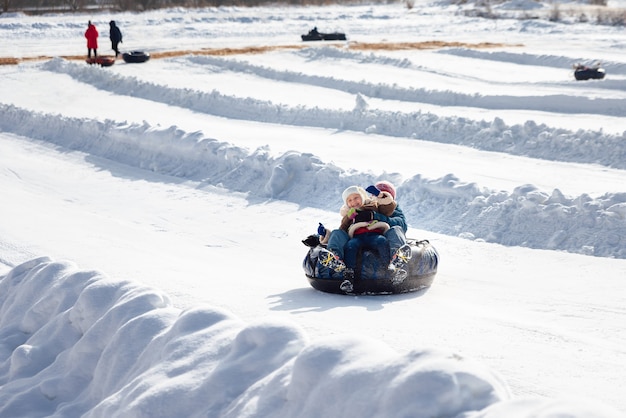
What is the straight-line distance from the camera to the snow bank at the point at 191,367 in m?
4.44

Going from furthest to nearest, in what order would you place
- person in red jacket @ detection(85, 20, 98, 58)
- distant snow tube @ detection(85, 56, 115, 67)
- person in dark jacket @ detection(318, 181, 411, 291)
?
person in red jacket @ detection(85, 20, 98, 58)
distant snow tube @ detection(85, 56, 115, 67)
person in dark jacket @ detection(318, 181, 411, 291)

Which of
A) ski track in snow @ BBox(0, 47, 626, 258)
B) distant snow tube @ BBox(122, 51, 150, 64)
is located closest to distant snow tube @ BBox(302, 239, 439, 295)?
ski track in snow @ BBox(0, 47, 626, 258)

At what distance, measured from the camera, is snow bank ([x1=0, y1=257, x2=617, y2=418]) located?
4441 millimetres

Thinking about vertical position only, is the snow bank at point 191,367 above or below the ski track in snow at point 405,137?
above

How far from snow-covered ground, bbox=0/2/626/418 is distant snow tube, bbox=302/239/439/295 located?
0.22 meters

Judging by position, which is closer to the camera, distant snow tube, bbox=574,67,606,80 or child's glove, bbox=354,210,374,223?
child's glove, bbox=354,210,374,223

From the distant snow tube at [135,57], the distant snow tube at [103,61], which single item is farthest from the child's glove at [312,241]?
the distant snow tube at [135,57]

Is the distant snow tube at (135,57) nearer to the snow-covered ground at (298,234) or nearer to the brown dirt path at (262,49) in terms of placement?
the snow-covered ground at (298,234)

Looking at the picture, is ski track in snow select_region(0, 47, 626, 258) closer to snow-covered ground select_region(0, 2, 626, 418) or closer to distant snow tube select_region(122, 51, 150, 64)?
snow-covered ground select_region(0, 2, 626, 418)

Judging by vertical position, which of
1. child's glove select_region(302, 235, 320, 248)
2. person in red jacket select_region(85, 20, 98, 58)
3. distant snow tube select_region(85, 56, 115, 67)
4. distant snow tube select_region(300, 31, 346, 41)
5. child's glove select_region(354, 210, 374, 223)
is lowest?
child's glove select_region(302, 235, 320, 248)

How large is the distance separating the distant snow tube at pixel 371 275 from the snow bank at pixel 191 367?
2.09 m

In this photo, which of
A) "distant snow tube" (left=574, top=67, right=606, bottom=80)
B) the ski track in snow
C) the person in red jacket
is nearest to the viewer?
the ski track in snow

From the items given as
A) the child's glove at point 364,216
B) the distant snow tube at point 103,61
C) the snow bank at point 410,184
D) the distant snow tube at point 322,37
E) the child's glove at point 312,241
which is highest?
the distant snow tube at point 322,37

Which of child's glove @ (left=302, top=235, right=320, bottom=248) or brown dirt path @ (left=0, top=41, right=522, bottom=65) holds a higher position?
brown dirt path @ (left=0, top=41, right=522, bottom=65)
